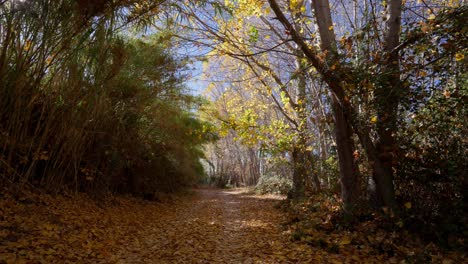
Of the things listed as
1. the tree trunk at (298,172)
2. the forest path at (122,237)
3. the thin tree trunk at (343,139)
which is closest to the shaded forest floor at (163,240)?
the forest path at (122,237)

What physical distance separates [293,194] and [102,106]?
4.62m

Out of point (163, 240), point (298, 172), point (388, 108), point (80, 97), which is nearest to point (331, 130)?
point (388, 108)

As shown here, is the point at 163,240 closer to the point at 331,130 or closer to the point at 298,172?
the point at 331,130

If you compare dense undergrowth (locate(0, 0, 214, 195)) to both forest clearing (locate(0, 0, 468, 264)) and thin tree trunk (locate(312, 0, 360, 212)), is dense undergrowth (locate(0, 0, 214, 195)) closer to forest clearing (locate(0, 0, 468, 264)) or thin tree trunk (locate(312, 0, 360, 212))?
forest clearing (locate(0, 0, 468, 264))

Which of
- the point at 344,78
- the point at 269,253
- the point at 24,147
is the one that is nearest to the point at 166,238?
the point at 269,253

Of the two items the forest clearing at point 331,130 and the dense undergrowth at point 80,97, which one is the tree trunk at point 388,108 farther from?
the dense undergrowth at point 80,97

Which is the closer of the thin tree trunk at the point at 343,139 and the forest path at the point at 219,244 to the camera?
the forest path at the point at 219,244

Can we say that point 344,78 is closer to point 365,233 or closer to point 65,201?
point 365,233

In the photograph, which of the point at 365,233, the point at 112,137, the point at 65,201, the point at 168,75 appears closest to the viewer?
the point at 365,233

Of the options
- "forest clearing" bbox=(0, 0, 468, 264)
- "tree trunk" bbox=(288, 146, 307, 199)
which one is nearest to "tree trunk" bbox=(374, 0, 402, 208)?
"forest clearing" bbox=(0, 0, 468, 264)

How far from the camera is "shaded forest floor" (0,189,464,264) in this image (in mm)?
2797

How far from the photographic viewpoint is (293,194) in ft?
22.6

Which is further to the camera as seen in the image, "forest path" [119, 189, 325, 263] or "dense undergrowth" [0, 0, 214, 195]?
"dense undergrowth" [0, 0, 214, 195]

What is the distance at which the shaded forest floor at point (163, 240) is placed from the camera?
280cm
